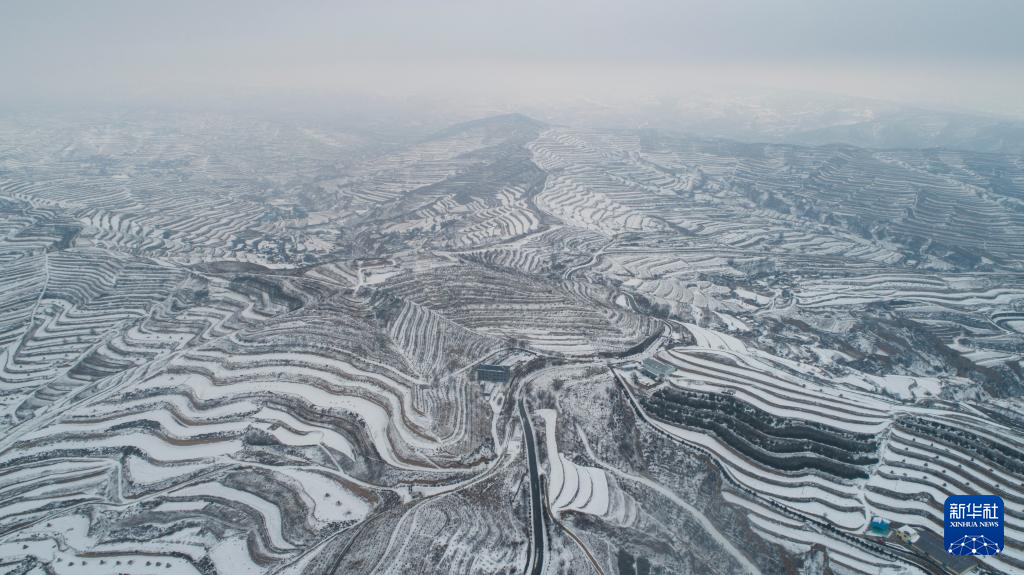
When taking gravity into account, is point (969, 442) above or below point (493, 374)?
above

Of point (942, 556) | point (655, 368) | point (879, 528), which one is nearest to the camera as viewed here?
point (942, 556)

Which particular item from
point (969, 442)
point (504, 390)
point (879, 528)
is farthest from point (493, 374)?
point (969, 442)

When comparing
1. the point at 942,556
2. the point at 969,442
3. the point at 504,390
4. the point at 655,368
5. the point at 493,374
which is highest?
the point at 655,368

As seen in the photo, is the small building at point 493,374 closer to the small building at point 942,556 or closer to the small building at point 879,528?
the small building at point 879,528

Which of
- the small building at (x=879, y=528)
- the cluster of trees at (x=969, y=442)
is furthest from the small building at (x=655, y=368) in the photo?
the cluster of trees at (x=969, y=442)

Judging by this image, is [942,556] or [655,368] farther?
[655,368]

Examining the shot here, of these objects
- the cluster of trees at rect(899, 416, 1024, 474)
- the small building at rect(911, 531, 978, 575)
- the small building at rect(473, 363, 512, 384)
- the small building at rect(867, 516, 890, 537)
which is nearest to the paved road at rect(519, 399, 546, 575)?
the small building at rect(473, 363, 512, 384)

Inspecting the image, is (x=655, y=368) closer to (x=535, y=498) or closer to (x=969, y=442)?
(x=535, y=498)
